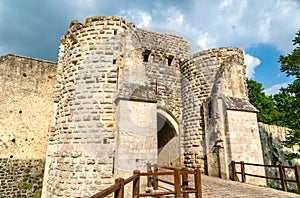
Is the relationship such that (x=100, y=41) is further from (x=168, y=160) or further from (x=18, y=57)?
(x=18, y=57)

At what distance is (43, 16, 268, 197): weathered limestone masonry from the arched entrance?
0.08 meters

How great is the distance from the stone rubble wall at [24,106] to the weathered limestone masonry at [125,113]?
5.43 meters

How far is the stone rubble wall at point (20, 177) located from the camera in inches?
428

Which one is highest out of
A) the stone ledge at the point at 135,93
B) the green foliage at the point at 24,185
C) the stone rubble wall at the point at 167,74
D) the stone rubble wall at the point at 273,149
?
the stone rubble wall at the point at 167,74

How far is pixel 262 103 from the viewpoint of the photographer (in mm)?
19703

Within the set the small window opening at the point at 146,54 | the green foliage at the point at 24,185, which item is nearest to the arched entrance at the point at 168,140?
the small window opening at the point at 146,54

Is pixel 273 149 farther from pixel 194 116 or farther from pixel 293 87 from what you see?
pixel 194 116

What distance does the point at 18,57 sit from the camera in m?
12.5

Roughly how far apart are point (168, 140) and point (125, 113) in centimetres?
583

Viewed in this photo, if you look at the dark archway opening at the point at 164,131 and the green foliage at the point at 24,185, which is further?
the green foliage at the point at 24,185

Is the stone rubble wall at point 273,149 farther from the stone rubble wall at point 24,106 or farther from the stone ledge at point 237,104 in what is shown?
the stone rubble wall at point 24,106

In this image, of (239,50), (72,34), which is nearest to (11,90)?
(72,34)

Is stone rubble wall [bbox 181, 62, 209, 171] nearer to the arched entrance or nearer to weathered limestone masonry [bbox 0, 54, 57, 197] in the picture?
the arched entrance

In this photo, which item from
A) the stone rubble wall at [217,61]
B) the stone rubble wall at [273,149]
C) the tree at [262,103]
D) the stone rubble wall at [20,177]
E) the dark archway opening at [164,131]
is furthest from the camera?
the tree at [262,103]
